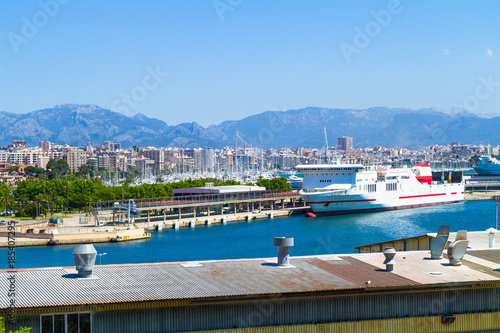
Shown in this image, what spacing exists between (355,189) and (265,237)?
71.4ft

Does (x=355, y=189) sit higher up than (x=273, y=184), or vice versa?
(x=355, y=189)

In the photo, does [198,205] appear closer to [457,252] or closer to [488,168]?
[457,252]

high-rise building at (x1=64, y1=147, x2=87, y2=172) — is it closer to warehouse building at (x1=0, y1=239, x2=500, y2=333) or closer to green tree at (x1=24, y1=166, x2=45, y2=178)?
green tree at (x1=24, y1=166, x2=45, y2=178)

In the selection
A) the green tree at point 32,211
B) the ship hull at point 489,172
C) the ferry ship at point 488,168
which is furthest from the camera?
the ferry ship at point 488,168

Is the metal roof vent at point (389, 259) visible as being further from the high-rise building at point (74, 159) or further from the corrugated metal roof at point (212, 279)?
the high-rise building at point (74, 159)

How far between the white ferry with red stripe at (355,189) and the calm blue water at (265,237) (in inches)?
73.7

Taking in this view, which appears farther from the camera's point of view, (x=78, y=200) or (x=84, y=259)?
(x=78, y=200)

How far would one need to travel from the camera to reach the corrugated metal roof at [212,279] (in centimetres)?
1030

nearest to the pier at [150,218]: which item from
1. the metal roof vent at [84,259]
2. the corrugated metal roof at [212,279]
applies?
the corrugated metal roof at [212,279]

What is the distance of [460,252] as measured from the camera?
13.9 m

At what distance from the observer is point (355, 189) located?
2557 inches

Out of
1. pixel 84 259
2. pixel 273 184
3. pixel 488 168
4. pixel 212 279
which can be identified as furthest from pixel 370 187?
pixel 488 168

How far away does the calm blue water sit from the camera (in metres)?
37.0

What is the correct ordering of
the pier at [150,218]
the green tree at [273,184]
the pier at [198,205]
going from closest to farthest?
the pier at [150,218]
the pier at [198,205]
the green tree at [273,184]
